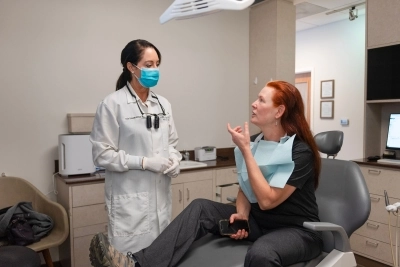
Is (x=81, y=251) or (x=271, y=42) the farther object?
(x=271, y=42)

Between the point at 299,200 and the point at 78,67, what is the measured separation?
2152 millimetres

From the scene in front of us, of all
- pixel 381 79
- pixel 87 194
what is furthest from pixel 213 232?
pixel 381 79

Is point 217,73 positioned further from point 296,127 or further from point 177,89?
point 296,127

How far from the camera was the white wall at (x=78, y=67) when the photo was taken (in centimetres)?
254

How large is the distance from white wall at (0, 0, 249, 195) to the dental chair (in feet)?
5.85

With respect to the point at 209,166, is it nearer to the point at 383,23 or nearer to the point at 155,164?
the point at 155,164

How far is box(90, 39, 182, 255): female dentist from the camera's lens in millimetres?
1709

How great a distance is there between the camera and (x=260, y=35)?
12.3 feet

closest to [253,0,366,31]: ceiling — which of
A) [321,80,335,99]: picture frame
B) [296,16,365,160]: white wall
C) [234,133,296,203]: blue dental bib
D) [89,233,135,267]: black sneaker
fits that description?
[296,16,365,160]: white wall

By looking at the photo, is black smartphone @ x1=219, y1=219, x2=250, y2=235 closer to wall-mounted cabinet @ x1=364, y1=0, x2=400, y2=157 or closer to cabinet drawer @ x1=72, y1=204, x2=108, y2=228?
cabinet drawer @ x1=72, y1=204, x2=108, y2=228

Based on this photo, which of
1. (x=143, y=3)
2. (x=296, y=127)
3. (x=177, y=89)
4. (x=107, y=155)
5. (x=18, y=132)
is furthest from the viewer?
(x=177, y=89)

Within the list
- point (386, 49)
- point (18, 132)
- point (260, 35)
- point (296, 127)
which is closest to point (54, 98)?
point (18, 132)

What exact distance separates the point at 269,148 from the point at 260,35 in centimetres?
253

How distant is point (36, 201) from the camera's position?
2504mm
